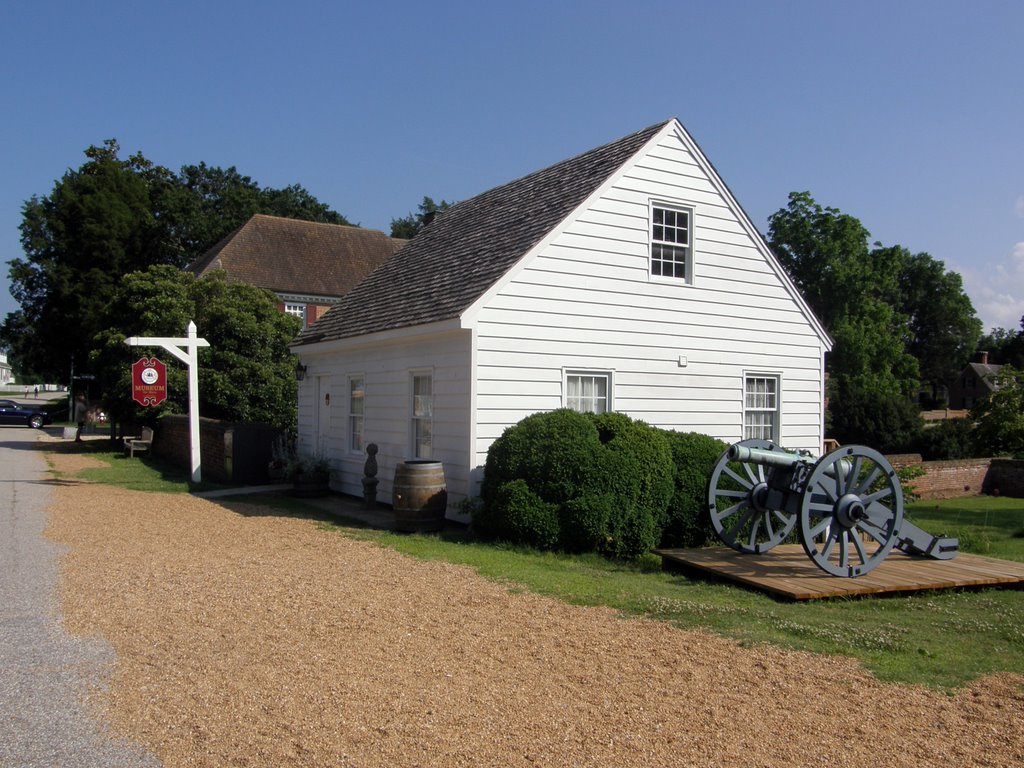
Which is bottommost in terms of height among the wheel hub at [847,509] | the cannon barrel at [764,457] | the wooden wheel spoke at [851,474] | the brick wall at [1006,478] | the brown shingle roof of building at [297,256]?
the brick wall at [1006,478]

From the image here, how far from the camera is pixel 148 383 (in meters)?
19.4

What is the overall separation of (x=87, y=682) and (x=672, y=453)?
26.6 feet

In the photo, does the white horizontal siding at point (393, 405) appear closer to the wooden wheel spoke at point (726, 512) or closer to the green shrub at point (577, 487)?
the green shrub at point (577, 487)

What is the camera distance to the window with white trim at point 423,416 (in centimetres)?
1362

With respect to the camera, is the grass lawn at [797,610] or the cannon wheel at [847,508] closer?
the grass lawn at [797,610]

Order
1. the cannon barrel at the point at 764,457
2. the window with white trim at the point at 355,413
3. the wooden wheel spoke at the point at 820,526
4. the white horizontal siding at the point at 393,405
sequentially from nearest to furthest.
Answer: the wooden wheel spoke at the point at 820,526
the cannon barrel at the point at 764,457
the white horizontal siding at the point at 393,405
the window with white trim at the point at 355,413

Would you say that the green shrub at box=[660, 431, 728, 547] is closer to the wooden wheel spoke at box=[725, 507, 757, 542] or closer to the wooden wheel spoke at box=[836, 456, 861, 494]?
the wooden wheel spoke at box=[725, 507, 757, 542]

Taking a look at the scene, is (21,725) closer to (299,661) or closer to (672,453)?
(299,661)

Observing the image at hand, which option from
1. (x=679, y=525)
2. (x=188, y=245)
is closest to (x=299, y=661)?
(x=679, y=525)

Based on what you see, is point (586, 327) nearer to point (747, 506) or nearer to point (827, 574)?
point (747, 506)

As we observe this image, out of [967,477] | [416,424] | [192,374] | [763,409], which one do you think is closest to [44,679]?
[416,424]

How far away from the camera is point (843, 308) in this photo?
5238 centimetres

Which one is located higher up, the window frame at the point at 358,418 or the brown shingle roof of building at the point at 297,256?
the brown shingle roof of building at the point at 297,256

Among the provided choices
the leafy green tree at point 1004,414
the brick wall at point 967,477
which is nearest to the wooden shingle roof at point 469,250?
the leafy green tree at point 1004,414
